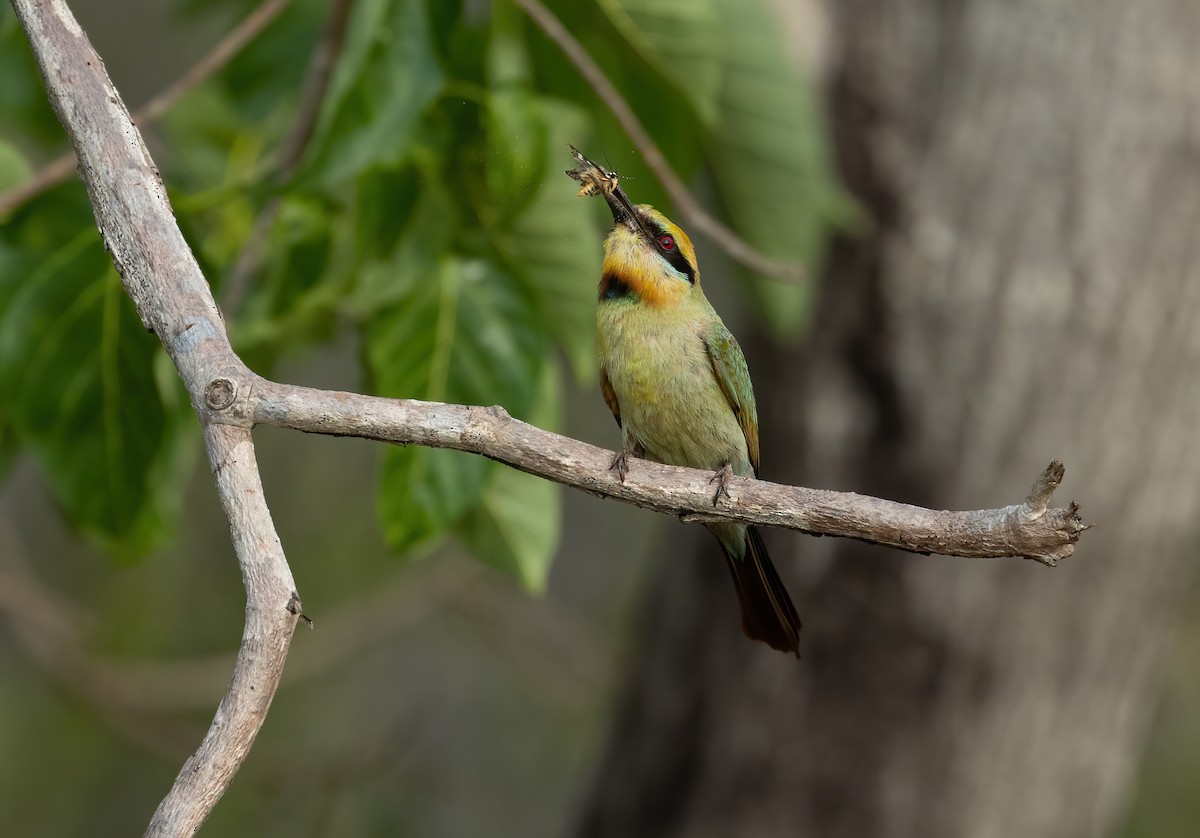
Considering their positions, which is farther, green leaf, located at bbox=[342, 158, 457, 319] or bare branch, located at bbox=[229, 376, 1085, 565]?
green leaf, located at bbox=[342, 158, 457, 319]

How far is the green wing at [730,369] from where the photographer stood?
255cm

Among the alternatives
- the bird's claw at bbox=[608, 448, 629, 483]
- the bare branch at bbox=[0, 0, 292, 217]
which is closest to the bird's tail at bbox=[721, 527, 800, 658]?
the bird's claw at bbox=[608, 448, 629, 483]

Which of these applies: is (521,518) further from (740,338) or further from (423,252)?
(740,338)

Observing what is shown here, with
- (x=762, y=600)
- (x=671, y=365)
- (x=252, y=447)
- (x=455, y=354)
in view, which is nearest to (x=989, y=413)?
(x=671, y=365)

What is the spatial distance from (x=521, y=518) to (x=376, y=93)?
2.79 feet

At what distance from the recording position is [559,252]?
7.47 ft

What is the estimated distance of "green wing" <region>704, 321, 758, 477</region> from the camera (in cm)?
255

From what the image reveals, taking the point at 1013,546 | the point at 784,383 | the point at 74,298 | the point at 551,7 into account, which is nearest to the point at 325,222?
the point at 74,298

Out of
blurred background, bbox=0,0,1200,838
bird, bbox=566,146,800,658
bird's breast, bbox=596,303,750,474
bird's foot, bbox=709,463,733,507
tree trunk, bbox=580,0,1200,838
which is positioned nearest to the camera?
bird's foot, bbox=709,463,733,507

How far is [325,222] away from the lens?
2.43 m

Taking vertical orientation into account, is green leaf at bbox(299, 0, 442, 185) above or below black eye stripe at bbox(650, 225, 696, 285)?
above

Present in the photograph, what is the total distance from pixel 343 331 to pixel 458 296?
48 centimetres

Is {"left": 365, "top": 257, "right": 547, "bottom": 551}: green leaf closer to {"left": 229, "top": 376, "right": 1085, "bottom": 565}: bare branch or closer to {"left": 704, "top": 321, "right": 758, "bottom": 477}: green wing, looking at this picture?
{"left": 704, "top": 321, "right": 758, "bottom": 477}: green wing

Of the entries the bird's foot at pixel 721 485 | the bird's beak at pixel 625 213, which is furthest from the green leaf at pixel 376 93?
the bird's foot at pixel 721 485
